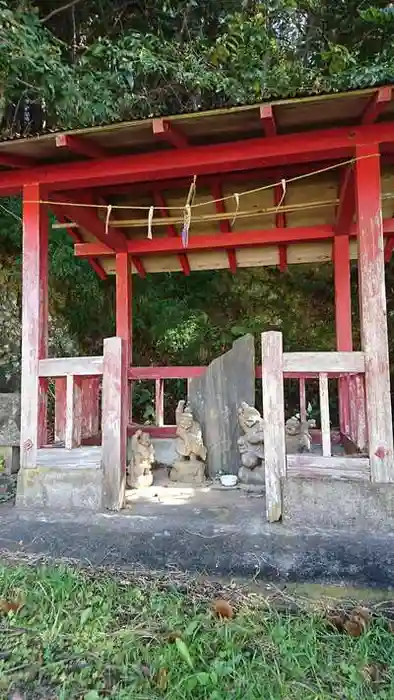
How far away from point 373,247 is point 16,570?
114 inches

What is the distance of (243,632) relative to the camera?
1.85m

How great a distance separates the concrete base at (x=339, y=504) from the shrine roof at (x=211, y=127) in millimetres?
2399

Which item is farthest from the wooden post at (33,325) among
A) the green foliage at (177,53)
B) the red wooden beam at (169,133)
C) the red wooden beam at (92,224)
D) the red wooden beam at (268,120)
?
the green foliage at (177,53)

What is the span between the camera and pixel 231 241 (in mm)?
5520

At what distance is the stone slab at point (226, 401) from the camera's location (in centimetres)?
445

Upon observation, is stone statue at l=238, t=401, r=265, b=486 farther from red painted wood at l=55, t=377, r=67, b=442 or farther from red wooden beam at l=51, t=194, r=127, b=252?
red wooden beam at l=51, t=194, r=127, b=252

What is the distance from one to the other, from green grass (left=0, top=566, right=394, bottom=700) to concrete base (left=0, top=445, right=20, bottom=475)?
3072 millimetres

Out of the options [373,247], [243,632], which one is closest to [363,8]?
[373,247]

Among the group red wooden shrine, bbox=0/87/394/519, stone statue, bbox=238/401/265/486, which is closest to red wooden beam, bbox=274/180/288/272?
red wooden shrine, bbox=0/87/394/519

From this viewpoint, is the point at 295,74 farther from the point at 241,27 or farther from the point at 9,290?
the point at 9,290

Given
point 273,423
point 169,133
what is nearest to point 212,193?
point 169,133

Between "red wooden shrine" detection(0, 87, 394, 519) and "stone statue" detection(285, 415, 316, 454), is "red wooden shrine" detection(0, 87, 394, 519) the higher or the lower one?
the higher one

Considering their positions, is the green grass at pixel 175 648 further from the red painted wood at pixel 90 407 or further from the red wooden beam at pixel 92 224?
the red wooden beam at pixel 92 224

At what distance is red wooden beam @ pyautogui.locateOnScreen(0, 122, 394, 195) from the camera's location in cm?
335
